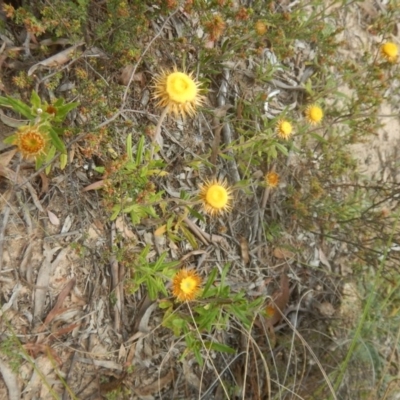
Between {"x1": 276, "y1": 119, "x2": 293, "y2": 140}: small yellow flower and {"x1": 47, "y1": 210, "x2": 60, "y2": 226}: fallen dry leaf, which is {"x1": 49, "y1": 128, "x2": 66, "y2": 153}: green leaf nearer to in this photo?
{"x1": 47, "y1": 210, "x2": 60, "y2": 226}: fallen dry leaf

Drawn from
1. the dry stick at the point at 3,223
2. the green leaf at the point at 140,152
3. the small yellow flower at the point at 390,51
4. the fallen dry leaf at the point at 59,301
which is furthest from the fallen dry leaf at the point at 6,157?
the small yellow flower at the point at 390,51

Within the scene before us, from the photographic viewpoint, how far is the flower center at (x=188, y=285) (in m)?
2.63

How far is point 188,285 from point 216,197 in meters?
0.56

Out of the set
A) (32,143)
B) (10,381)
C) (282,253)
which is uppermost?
(32,143)

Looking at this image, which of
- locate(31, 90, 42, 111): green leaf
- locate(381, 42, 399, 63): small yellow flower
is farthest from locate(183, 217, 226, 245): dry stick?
locate(381, 42, 399, 63): small yellow flower

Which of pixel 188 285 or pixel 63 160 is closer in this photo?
pixel 63 160

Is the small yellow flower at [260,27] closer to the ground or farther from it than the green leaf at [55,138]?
farther from it

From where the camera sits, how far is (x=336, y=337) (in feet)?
12.0

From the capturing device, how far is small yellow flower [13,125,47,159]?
1955mm

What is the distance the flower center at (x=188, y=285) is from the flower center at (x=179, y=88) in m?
1.04

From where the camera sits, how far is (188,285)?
8.66 feet

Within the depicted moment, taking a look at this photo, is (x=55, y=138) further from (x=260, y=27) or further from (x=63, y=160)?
(x=260, y=27)

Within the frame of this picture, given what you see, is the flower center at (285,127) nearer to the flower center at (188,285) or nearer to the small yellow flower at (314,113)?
the small yellow flower at (314,113)

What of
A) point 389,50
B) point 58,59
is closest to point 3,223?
point 58,59
